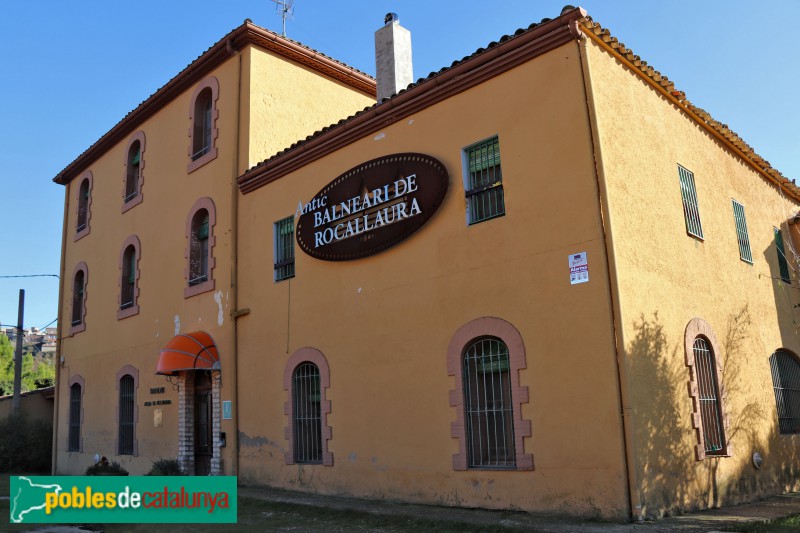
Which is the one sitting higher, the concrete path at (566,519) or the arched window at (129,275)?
the arched window at (129,275)

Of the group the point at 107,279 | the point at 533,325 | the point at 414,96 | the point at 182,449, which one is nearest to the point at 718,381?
the point at 533,325

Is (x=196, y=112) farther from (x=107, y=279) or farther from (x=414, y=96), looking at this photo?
(x=414, y=96)

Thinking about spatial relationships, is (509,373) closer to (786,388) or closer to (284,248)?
(284,248)

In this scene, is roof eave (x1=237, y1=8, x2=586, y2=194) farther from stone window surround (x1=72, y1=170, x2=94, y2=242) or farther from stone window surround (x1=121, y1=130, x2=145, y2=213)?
stone window surround (x1=72, y1=170, x2=94, y2=242)

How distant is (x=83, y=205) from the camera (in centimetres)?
2183

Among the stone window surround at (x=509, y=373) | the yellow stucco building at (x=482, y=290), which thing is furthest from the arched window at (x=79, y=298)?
the stone window surround at (x=509, y=373)

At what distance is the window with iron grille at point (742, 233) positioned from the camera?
12.4 metres

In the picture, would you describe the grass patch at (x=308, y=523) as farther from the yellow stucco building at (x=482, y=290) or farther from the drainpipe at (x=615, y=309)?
the drainpipe at (x=615, y=309)

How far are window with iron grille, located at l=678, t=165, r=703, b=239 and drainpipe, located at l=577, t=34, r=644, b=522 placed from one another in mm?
2597

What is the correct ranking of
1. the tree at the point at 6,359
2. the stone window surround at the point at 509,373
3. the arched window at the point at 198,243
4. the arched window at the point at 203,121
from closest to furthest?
1. the stone window surround at the point at 509,373
2. the arched window at the point at 198,243
3. the arched window at the point at 203,121
4. the tree at the point at 6,359

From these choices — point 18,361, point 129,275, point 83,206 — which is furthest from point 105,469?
point 18,361

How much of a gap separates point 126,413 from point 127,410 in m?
0.08

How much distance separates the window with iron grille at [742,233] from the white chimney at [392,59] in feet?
21.6

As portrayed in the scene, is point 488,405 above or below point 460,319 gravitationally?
below
